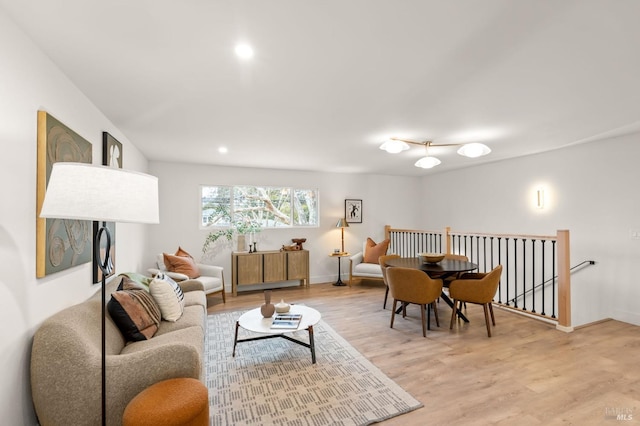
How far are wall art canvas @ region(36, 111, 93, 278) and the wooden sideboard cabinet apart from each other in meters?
2.98

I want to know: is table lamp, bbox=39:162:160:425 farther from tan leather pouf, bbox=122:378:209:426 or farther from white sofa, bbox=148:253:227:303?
white sofa, bbox=148:253:227:303

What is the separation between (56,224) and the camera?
1.90 meters

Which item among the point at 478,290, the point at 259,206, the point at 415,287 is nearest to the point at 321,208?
the point at 259,206

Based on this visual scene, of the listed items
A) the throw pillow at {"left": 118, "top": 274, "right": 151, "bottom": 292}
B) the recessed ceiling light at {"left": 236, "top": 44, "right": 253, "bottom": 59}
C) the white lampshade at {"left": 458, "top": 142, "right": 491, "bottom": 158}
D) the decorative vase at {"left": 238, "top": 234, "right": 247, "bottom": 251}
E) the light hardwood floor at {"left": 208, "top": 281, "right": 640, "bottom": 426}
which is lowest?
the light hardwood floor at {"left": 208, "top": 281, "right": 640, "bottom": 426}

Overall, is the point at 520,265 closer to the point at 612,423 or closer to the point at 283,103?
the point at 612,423

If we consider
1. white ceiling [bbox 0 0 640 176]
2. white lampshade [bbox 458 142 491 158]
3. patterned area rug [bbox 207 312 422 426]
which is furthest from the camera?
white lampshade [bbox 458 142 491 158]

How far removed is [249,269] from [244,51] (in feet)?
13.5

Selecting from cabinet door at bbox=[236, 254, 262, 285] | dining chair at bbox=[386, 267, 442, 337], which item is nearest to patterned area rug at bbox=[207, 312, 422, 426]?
dining chair at bbox=[386, 267, 442, 337]

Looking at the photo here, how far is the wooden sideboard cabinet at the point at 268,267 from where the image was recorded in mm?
Answer: 5238

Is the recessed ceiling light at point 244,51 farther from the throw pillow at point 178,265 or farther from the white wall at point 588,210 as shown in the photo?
the white wall at point 588,210

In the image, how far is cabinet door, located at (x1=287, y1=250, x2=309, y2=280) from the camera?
5688mm

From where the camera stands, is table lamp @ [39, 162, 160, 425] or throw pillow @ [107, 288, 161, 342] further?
throw pillow @ [107, 288, 161, 342]

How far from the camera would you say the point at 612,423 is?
193cm

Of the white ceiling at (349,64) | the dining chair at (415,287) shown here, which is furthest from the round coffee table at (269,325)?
the white ceiling at (349,64)
